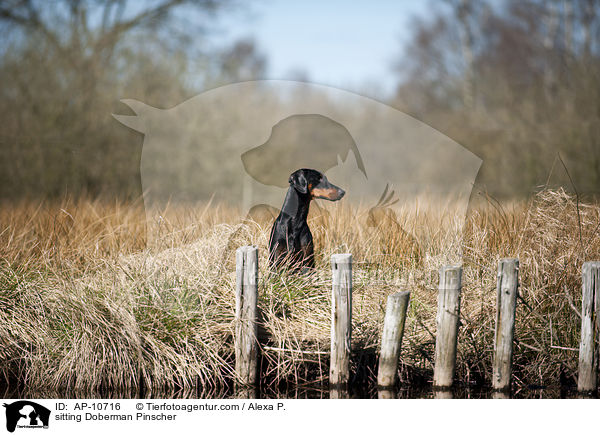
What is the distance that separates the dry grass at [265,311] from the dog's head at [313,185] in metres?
0.62

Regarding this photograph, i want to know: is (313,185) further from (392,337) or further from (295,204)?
(392,337)

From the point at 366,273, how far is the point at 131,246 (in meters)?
2.11

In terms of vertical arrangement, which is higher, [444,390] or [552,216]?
[552,216]

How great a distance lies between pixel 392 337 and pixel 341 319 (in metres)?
0.32

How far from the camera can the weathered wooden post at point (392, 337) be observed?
3346 mm

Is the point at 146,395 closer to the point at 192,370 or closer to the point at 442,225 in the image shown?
the point at 192,370

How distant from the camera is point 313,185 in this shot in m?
3.83

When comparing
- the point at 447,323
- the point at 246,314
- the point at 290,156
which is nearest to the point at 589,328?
the point at 447,323

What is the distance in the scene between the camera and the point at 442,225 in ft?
16.1

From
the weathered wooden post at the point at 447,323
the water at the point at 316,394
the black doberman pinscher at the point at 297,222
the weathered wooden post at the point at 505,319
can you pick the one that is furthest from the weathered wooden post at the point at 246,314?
the weathered wooden post at the point at 505,319

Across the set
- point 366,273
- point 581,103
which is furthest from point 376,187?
point 581,103

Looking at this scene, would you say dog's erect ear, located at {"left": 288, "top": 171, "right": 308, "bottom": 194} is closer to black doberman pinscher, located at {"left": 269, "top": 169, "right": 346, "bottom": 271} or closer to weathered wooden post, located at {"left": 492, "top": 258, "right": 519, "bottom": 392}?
black doberman pinscher, located at {"left": 269, "top": 169, "right": 346, "bottom": 271}

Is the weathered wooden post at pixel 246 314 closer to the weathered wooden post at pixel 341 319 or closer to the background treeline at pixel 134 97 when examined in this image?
the weathered wooden post at pixel 341 319
